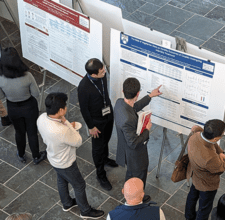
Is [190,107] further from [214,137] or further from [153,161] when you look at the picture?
[153,161]

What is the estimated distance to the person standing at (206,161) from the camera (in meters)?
3.45

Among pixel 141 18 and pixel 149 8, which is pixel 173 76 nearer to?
pixel 141 18

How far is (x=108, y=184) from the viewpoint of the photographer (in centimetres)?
476

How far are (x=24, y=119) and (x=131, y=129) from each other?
5.01ft

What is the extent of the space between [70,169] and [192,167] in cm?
113

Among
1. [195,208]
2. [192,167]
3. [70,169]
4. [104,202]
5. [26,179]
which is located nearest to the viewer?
[192,167]

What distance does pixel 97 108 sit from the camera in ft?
14.1

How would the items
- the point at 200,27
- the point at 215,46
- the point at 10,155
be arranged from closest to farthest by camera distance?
the point at 10,155 < the point at 215,46 < the point at 200,27

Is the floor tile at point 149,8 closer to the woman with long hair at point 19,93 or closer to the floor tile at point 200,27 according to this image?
the floor tile at point 200,27

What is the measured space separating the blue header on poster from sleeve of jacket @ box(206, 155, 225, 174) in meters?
0.80

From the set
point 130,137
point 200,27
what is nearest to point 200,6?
point 200,27

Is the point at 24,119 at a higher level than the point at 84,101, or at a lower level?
lower

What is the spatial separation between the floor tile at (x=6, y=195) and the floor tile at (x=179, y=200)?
5.70ft

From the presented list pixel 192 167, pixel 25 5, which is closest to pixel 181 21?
pixel 25 5
